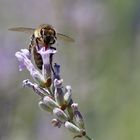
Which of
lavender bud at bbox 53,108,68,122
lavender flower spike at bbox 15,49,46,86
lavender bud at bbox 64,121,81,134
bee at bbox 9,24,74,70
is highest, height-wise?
bee at bbox 9,24,74,70

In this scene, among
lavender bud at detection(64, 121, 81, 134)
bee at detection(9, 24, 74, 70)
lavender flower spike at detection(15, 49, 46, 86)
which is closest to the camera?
lavender bud at detection(64, 121, 81, 134)

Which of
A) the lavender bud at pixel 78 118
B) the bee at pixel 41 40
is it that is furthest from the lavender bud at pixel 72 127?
the bee at pixel 41 40

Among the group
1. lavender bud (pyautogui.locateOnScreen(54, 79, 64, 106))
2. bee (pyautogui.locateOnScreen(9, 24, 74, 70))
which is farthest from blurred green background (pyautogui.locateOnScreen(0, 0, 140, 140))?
lavender bud (pyautogui.locateOnScreen(54, 79, 64, 106))

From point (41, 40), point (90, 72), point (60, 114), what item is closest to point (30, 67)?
point (41, 40)

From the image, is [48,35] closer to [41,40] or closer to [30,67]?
[41,40]

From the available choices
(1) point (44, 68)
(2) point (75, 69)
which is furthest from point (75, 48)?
(1) point (44, 68)

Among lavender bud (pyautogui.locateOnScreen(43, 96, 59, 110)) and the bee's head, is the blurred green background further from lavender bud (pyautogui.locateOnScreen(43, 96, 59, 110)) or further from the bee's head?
lavender bud (pyautogui.locateOnScreen(43, 96, 59, 110))

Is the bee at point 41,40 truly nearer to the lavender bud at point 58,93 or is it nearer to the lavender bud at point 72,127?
the lavender bud at point 58,93
